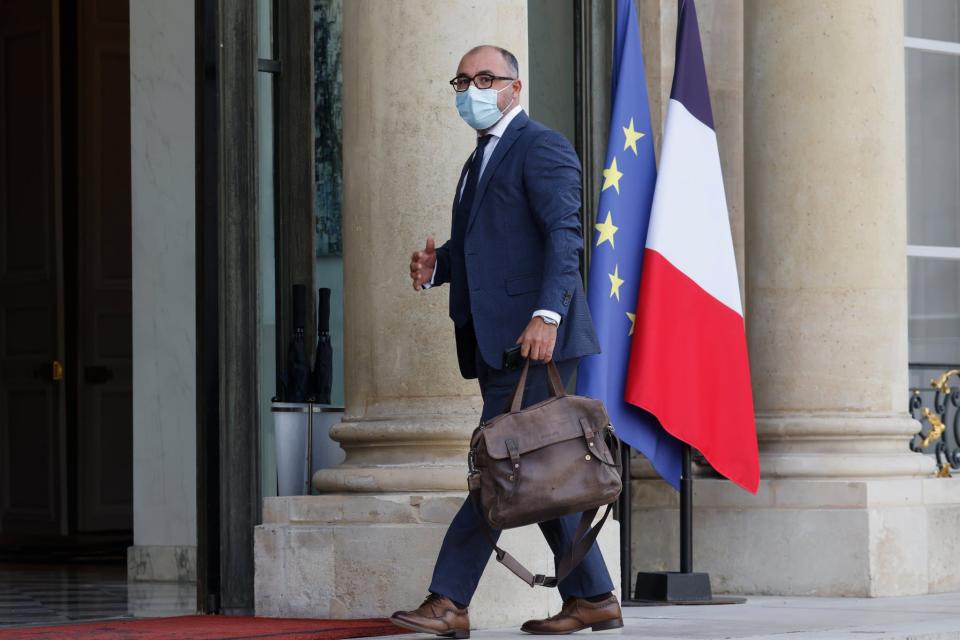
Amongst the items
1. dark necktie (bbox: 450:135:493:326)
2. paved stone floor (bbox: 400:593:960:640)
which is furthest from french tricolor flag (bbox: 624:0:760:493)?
dark necktie (bbox: 450:135:493:326)

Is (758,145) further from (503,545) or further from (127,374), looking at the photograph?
(127,374)

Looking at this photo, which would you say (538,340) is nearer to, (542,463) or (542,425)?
(542,425)

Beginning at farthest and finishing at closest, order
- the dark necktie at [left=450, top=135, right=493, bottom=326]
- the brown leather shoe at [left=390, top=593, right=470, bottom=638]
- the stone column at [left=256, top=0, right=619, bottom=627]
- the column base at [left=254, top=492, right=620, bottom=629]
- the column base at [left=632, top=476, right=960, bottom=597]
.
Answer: the column base at [left=632, top=476, right=960, bottom=597] < the stone column at [left=256, top=0, right=619, bottom=627] < the column base at [left=254, top=492, right=620, bottom=629] < the dark necktie at [left=450, top=135, right=493, bottom=326] < the brown leather shoe at [left=390, top=593, right=470, bottom=638]

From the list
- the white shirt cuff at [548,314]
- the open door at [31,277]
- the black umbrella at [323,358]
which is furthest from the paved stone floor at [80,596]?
the white shirt cuff at [548,314]

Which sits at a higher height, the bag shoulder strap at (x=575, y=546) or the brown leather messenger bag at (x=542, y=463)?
the brown leather messenger bag at (x=542, y=463)

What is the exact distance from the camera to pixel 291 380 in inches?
314

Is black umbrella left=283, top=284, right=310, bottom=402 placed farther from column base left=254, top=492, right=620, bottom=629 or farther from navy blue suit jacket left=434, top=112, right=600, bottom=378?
navy blue suit jacket left=434, top=112, right=600, bottom=378

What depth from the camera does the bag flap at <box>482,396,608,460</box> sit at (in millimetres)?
6145

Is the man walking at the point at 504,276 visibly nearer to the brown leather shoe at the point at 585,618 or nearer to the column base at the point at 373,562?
the brown leather shoe at the point at 585,618

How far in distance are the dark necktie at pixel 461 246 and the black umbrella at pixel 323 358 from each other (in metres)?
1.50

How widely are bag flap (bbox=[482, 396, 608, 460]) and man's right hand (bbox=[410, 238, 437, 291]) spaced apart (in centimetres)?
66

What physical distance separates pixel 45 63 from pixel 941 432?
6.43m

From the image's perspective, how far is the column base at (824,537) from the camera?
862 centimetres

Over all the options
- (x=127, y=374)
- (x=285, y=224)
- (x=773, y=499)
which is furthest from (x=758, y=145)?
(x=127, y=374)
